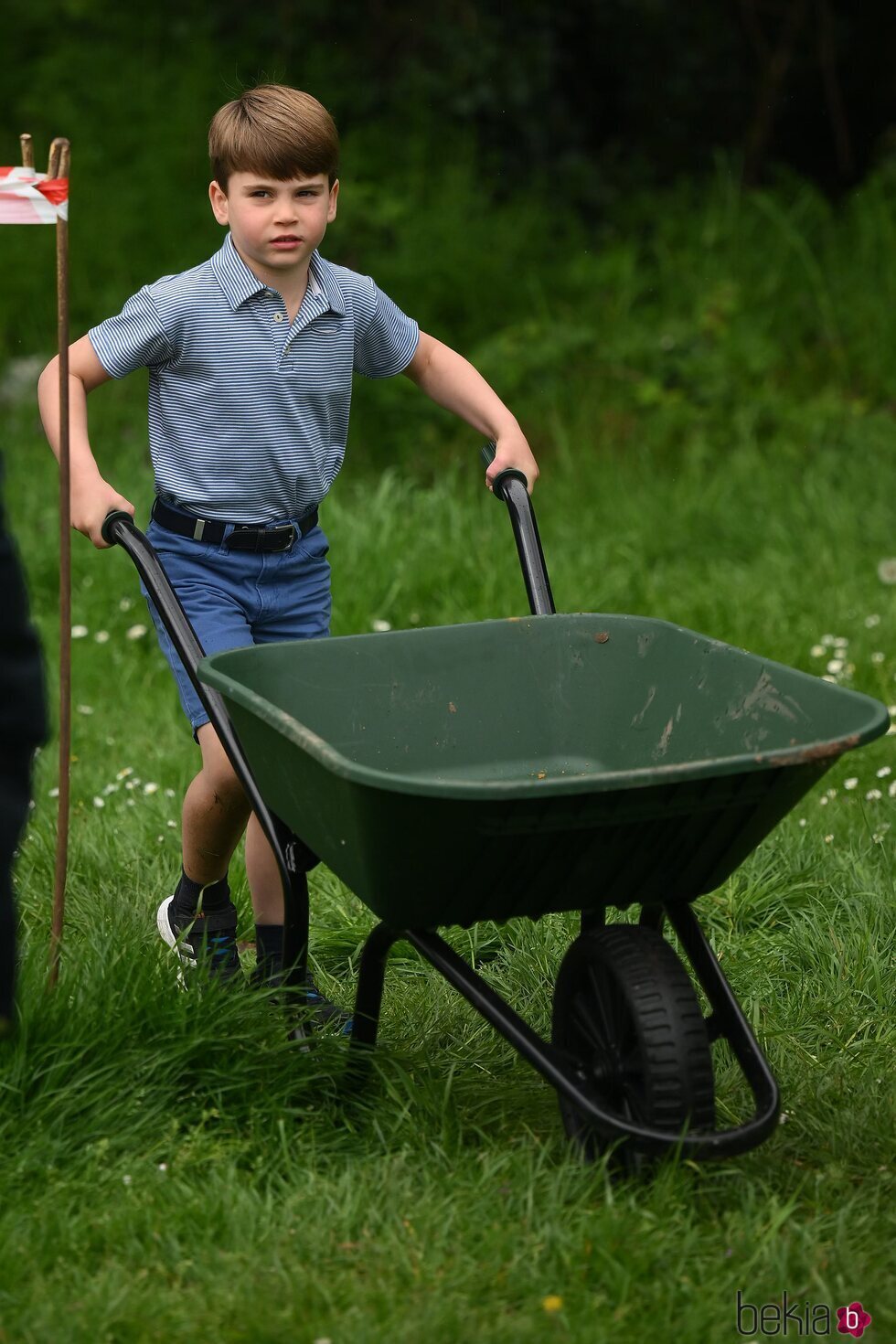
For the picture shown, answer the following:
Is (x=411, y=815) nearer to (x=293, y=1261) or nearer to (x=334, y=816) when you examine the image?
(x=334, y=816)

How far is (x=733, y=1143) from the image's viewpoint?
2.38 metres

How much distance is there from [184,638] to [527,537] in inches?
25.9

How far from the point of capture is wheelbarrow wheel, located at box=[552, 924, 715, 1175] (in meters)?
2.41

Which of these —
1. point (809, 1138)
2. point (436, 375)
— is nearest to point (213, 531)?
point (436, 375)

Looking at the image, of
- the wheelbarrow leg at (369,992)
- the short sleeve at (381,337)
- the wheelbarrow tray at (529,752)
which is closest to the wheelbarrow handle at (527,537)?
the wheelbarrow tray at (529,752)

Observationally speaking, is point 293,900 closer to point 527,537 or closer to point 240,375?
point 527,537

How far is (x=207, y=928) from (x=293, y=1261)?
101 centimetres

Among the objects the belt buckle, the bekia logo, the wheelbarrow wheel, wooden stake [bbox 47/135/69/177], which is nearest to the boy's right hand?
the belt buckle

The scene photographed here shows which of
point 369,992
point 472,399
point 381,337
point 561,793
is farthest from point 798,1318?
point 381,337

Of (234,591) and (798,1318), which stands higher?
(234,591)

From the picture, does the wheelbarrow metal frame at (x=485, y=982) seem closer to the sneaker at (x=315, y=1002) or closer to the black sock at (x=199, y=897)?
the sneaker at (x=315, y=1002)

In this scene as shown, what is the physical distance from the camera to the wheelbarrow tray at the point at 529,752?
2268mm

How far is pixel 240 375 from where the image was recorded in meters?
3.06

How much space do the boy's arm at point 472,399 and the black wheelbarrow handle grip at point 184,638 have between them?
0.66m
